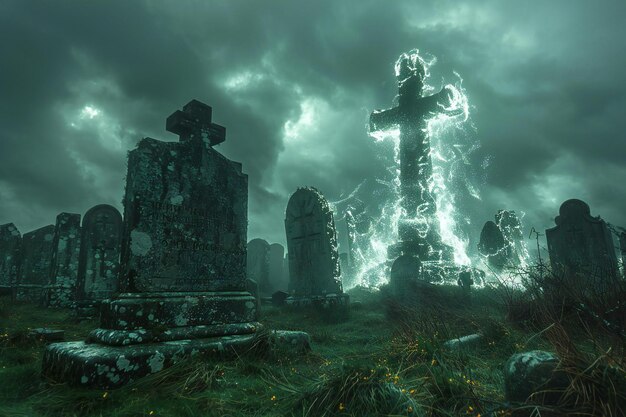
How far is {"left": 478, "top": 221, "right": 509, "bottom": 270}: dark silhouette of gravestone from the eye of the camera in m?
16.5

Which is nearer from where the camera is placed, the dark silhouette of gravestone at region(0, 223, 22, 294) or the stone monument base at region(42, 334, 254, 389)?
the stone monument base at region(42, 334, 254, 389)

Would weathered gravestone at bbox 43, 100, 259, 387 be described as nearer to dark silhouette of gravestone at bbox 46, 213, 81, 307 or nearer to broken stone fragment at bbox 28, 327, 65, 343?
broken stone fragment at bbox 28, 327, 65, 343

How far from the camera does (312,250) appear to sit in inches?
410

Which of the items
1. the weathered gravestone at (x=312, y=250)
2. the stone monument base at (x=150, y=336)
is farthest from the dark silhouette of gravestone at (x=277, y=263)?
the stone monument base at (x=150, y=336)

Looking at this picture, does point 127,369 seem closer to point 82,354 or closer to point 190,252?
point 82,354

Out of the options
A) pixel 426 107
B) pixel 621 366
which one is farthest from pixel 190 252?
pixel 426 107

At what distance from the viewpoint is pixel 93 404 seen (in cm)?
265

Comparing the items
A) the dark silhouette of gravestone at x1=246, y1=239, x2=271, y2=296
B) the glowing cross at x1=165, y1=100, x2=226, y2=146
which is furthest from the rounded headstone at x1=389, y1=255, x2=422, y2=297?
the dark silhouette of gravestone at x1=246, y1=239, x2=271, y2=296

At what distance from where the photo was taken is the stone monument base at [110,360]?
3.04 metres

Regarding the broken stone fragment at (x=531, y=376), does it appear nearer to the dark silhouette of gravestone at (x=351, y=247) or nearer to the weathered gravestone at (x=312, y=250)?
the weathered gravestone at (x=312, y=250)

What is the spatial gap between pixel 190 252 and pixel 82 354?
1577 millimetres

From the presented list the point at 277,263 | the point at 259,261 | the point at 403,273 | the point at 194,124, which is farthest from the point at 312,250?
the point at 277,263

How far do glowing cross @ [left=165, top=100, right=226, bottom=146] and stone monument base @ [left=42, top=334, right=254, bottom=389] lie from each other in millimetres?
2640

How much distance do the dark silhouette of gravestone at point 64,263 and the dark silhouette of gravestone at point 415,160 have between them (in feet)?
36.5
